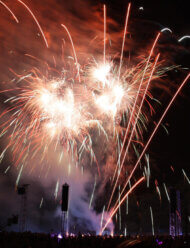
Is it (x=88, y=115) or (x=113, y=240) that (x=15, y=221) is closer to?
(x=88, y=115)

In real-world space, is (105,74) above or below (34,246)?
above

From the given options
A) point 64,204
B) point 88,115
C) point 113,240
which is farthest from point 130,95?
point 113,240

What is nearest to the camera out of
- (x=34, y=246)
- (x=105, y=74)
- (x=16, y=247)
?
(x=16, y=247)

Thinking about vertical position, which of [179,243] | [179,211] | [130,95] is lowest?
[179,243]

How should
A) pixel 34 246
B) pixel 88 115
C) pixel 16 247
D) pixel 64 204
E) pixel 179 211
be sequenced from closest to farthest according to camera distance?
pixel 16 247 < pixel 34 246 < pixel 64 204 < pixel 88 115 < pixel 179 211

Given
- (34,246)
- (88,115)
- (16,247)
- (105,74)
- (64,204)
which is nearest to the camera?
(16,247)

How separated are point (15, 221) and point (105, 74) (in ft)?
29.0

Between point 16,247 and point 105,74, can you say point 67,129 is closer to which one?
point 105,74

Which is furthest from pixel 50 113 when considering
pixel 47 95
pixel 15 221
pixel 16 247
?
pixel 16 247

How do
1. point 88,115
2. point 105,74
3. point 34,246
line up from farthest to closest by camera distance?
point 88,115 < point 105,74 < point 34,246

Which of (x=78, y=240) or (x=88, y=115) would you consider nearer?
(x=78, y=240)

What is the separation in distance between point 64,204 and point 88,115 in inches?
173

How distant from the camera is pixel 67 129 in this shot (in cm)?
1538

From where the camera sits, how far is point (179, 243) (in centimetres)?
1101
